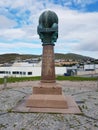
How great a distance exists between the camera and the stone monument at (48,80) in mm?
10570

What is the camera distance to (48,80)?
11.6m

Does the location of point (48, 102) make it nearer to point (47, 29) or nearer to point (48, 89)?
point (48, 89)

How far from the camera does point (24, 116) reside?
9.06 m

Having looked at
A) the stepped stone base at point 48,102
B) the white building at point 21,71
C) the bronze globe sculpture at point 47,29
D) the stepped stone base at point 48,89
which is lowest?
the stepped stone base at point 48,102

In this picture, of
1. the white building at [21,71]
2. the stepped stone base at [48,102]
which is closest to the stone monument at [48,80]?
the stepped stone base at [48,102]

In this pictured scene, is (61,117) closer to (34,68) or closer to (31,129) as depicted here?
(31,129)

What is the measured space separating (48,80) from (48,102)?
1270mm

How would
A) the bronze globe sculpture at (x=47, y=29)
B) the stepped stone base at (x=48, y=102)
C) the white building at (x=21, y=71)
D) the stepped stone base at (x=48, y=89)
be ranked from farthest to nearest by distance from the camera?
the white building at (x=21, y=71), the bronze globe sculpture at (x=47, y=29), the stepped stone base at (x=48, y=89), the stepped stone base at (x=48, y=102)

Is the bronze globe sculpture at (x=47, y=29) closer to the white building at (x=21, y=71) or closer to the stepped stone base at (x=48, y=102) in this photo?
the stepped stone base at (x=48, y=102)

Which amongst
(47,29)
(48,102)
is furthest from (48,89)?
(47,29)

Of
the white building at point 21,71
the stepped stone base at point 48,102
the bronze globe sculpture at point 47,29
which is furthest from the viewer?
the white building at point 21,71

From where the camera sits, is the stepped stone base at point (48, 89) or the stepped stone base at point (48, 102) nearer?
the stepped stone base at point (48, 102)

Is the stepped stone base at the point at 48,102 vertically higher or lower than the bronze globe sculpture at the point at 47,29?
lower

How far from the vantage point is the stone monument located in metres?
10.6
